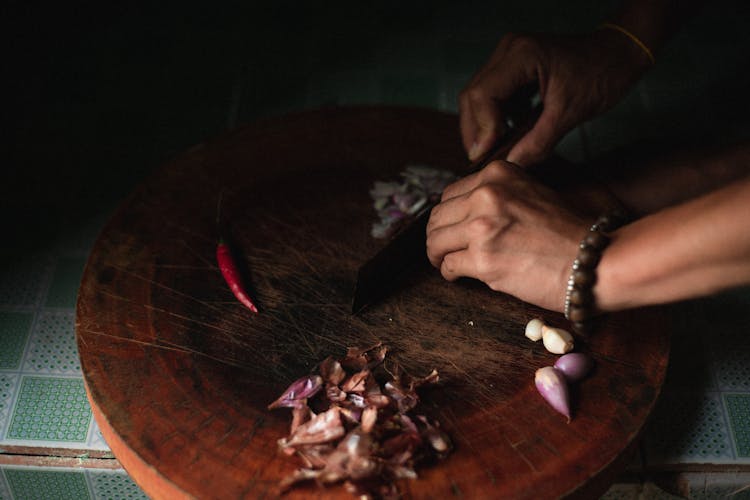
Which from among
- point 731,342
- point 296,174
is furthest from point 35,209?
point 731,342

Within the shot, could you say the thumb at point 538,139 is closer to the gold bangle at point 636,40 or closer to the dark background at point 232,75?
the gold bangle at point 636,40

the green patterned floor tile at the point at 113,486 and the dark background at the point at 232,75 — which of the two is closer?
the green patterned floor tile at the point at 113,486

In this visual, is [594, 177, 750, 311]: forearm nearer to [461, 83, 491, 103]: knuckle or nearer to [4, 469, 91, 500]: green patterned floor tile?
[461, 83, 491, 103]: knuckle

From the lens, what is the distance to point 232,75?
1889mm

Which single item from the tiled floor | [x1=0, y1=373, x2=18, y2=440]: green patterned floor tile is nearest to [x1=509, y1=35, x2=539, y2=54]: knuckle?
the tiled floor

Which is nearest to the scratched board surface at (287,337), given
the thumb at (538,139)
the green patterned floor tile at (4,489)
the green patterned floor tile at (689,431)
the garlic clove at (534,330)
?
the garlic clove at (534,330)

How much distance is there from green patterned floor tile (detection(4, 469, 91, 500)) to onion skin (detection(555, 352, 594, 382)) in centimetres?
78

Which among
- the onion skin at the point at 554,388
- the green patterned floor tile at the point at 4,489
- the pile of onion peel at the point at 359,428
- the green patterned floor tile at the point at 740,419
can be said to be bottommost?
the green patterned floor tile at the point at 4,489

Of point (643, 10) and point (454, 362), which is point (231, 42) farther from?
point (454, 362)

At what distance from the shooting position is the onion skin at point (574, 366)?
999 mm

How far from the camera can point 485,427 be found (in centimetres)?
95

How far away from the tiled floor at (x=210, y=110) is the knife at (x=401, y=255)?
45cm

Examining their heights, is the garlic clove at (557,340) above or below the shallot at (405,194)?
below

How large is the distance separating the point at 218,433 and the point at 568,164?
0.78m
